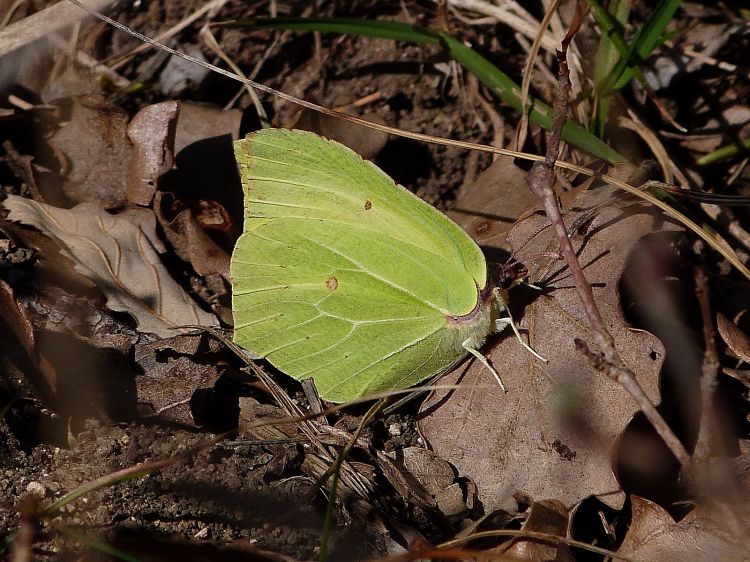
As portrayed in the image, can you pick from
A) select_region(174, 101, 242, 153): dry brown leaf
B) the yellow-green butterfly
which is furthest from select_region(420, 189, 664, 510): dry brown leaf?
select_region(174, 101, 242, 153): dry brown leaf

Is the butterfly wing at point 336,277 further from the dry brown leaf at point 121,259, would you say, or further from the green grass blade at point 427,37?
the green grass blade at point 427,37

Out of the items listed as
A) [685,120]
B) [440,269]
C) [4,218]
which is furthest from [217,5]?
[685,120]

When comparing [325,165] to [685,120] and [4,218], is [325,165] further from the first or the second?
[685,120]

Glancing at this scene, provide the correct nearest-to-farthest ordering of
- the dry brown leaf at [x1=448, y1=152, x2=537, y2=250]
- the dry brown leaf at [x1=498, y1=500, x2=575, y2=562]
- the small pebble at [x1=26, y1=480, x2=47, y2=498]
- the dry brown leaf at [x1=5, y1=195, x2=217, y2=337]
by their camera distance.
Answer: the dry brown leaf at [x1=498, y1=500, x2=575, y2=562]
the small pebble at [x1=26, y1=480, x2=47, y2=498]
the dry brown leaf at [x1=5, y1=195, x2=217, y2=337]
the dry brown leaf at [x1=448, y1=152, x2=537, y2=250]

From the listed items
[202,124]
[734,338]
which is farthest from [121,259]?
[734,338]

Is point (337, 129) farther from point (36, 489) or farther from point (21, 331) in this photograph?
point (36, 489)

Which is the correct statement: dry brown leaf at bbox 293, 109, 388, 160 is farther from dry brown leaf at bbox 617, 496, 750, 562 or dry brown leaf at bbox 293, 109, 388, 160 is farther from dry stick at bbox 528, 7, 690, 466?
dry brown leaf at bbox 617, 496, 750, 562

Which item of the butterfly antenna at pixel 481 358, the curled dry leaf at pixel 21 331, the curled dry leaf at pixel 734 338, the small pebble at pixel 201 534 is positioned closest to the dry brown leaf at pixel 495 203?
the butterfly antenna at pixel 481 358
